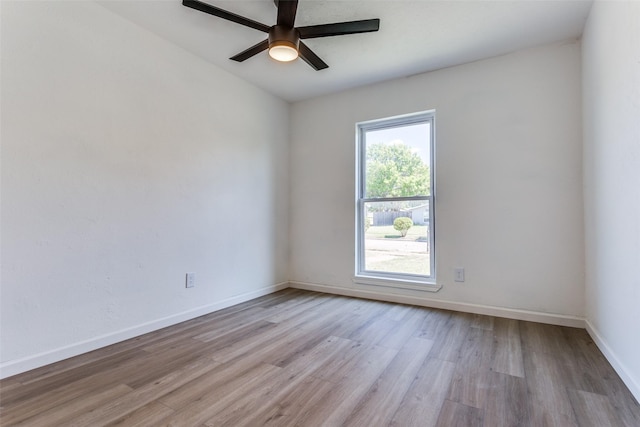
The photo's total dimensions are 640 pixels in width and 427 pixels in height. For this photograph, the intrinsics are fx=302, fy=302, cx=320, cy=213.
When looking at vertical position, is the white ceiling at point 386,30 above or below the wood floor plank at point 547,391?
above

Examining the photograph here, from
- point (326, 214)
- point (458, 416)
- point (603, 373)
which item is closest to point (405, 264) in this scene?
point (326, 214)

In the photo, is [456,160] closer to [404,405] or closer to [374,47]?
[374,47]

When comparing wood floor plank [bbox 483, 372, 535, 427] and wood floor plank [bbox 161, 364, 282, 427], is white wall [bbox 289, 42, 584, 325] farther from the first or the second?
wood floor plank [bbox 161, 364, 282, 427]

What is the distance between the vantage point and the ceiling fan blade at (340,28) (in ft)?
6.41

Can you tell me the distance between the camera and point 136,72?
239 centimetres

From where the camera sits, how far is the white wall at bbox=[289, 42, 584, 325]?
8.49ft

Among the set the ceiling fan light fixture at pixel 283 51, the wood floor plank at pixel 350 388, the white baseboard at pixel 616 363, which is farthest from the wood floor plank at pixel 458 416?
the ceiling fan light fixture at pixel 283 51

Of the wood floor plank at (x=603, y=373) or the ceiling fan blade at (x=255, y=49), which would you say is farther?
the ceiling fan blade at (x=255, y=49)

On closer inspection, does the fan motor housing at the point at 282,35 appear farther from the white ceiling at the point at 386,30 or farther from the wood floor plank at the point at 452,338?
the wood floor plank at the point at 452,338

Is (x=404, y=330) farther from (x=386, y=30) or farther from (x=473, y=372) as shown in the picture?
(x=386, y=30)

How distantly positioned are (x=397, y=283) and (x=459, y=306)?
640mm

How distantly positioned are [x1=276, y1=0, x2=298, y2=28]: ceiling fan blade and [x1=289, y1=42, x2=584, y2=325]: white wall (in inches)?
69.0

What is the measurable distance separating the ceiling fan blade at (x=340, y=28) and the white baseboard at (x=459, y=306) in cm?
254

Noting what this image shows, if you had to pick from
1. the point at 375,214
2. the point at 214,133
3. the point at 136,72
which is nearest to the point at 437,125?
the point at 375,214
